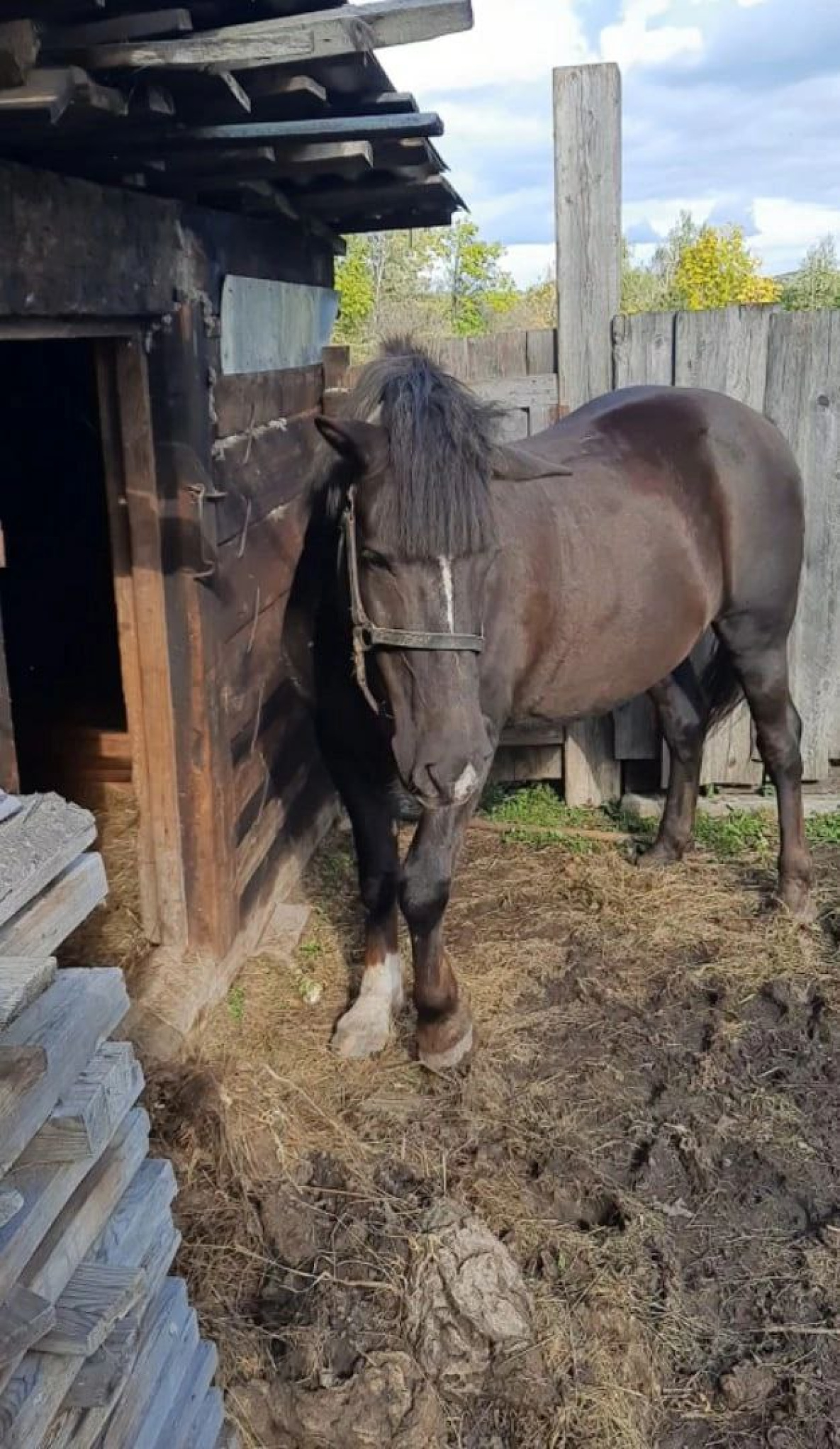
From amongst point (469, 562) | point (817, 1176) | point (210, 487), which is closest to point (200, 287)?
point (210, 487)

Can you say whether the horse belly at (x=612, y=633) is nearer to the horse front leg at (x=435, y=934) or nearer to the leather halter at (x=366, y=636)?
the horse front leg at (x=435, y=934)

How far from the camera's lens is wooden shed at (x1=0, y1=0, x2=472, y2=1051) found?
6.02ft

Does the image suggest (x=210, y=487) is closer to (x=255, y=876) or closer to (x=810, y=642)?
(x=255, y=876)

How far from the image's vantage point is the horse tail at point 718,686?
4695 mm

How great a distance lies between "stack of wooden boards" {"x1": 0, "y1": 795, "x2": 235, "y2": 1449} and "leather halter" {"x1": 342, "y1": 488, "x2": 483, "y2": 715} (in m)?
1.15

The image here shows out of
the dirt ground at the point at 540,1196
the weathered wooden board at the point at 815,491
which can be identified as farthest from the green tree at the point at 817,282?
the dirt ground at the point at 540,1196

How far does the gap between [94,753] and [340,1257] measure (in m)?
2.20

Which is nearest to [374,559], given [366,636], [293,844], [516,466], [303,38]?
[366,636]

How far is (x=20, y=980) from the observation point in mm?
1350

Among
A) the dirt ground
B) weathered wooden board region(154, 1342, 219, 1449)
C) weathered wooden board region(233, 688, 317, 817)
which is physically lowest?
the dirt ground

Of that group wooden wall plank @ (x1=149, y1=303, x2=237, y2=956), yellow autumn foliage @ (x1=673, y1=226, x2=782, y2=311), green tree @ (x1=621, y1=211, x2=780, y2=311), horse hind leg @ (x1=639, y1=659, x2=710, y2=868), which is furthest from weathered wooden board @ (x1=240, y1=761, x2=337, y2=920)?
yellow autumn foliage @ (x1=673, y1=226, x2=782, y2=311)

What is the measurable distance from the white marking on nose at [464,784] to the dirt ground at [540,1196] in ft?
3.14

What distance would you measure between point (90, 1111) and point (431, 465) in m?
1.68

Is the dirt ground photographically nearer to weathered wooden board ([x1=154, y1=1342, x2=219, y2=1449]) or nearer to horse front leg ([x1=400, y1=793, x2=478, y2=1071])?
horse front leg ([x1=400, y1=793, x2=478, y2=1071])
